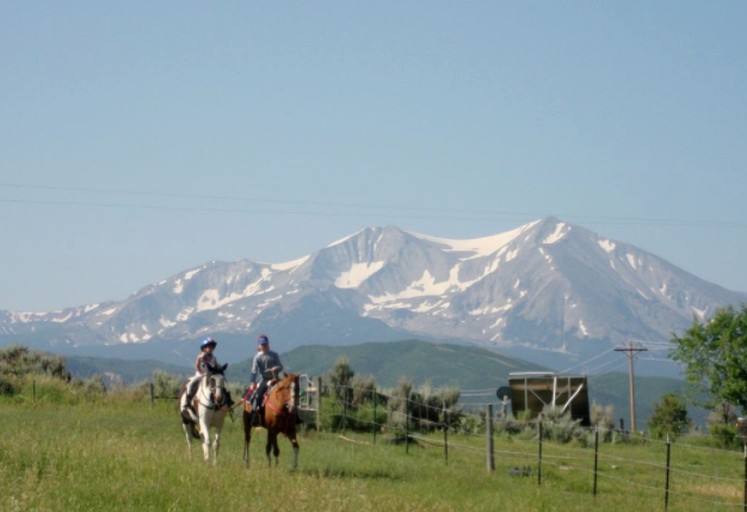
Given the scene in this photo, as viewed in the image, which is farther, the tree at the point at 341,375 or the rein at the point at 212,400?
the tree at the point at 341,375

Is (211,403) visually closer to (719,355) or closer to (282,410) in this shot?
(282,410)

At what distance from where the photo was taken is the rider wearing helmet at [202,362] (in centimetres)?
2384

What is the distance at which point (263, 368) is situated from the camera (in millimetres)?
24234

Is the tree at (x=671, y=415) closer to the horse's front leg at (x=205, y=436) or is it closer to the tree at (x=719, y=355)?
the tree at (x=719, y=355)

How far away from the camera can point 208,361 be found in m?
24.2

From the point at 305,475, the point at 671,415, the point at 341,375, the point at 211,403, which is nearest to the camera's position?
the point at 305,475

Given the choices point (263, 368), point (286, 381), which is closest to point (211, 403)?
point (263, 368)

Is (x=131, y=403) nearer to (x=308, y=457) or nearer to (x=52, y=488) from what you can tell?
(x=308, y=457)

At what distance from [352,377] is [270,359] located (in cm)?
1979

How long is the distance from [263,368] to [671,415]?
38.1 meters

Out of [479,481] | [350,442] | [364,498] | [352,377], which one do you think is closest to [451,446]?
[350,442]

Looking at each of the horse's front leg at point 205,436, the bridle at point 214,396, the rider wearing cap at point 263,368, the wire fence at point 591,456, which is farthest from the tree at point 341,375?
the horse's front leg at point 205,436

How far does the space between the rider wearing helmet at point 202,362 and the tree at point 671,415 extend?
110 feet

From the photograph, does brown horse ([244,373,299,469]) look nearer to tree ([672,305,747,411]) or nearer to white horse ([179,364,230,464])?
white horse ([179,364,230,464])
